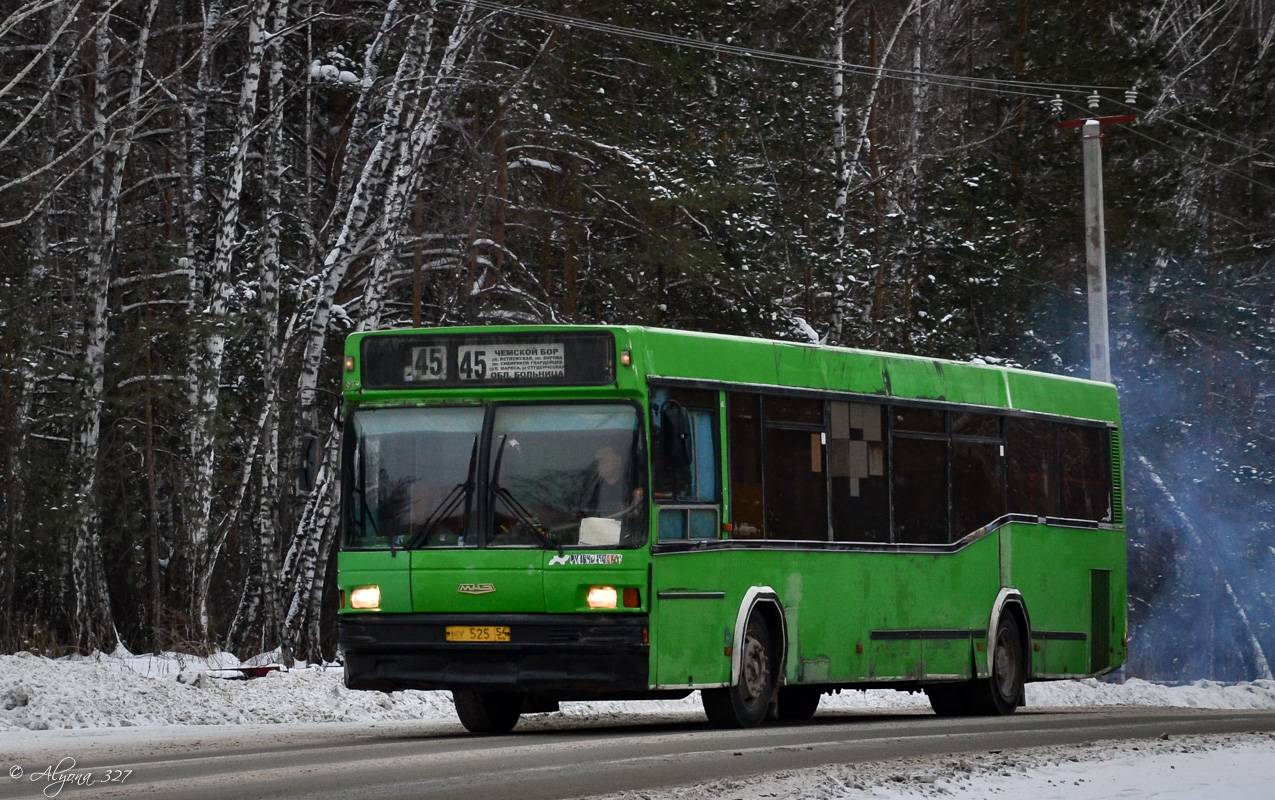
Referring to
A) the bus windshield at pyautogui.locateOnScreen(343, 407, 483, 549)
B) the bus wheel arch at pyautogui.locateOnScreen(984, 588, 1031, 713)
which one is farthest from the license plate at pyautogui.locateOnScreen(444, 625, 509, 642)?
the bus wheel arch at pyautogui.locateOnScreen(984, 588, 1031, 713)

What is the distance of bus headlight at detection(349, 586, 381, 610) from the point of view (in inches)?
573

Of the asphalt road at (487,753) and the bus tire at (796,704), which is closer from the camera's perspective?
the asphalt road at (487,753)

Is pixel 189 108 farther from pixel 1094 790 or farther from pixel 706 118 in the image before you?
pixel 1094 790

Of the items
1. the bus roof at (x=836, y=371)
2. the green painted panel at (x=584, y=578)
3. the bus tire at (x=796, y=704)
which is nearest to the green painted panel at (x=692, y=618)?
the green painted panel at (x=584, y=578)

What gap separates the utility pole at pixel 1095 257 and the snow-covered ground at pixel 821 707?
661 cm

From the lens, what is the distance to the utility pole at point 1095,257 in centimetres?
→ 3044

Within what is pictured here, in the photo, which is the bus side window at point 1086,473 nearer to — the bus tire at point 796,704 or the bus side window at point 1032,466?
the bus side window at point 1032,466

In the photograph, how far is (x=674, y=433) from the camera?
14.4 m

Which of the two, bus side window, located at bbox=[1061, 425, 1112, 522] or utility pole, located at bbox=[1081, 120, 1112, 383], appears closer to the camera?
bus side window, located at bbox=[1061, 425, 1112, 522]

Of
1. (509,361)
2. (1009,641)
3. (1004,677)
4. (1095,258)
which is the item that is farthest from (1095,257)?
(509,361)

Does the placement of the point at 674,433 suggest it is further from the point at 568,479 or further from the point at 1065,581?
the point at 1065,581

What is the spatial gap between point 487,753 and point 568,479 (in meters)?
2.24

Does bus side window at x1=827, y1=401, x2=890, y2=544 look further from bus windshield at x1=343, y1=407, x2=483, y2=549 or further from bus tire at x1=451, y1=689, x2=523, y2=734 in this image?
bus windshield at x1=343, y1=407, x2=483, y2=549

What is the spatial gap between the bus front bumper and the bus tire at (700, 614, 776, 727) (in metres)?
1.16
